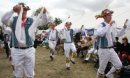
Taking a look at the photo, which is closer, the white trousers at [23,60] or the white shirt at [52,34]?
the white trousers at [23,60]

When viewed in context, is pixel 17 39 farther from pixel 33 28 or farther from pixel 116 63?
pixel 116 63

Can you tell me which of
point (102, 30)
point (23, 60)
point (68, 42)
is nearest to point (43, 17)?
point (23, 60)

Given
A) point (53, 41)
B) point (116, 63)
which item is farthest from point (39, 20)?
point (53, 41)

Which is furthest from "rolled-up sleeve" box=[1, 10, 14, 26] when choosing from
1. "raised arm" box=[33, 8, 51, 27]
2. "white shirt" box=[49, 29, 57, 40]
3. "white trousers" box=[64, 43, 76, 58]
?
"white shirt" box=[49, 29, 57, 40]

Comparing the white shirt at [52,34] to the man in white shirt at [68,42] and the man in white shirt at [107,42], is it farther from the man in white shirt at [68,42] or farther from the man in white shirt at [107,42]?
the man in white shirt at [107,42]

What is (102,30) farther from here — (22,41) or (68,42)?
(68,42)

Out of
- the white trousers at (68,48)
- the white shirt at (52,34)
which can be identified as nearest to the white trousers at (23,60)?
the white trousers at (68,48)

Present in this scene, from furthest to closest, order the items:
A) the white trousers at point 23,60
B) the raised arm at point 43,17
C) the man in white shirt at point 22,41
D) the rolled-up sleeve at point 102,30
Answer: the rolled-up sleeve at point 102,30
the raised arm at point 43,17
the white trousers at point 23,60
the man in white shirt at point 22,41

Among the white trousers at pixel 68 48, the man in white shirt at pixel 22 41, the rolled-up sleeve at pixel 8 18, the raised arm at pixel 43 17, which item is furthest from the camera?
the white trousers at pixel 68 48

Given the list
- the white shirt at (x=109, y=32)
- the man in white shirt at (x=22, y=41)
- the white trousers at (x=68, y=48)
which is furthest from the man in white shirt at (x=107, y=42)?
the white trousers at (x=68, y=48)

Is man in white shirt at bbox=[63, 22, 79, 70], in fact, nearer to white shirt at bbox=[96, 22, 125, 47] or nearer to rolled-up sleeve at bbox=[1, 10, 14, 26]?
white shirt at bbox=[96, 22, 125, 47]

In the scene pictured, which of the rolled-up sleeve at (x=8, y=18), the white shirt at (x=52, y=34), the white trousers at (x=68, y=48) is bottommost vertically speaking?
the white trousers at (x=68, y=48)

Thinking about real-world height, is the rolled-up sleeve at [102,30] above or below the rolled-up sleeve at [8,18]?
below

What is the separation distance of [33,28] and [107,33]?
2343 mm
